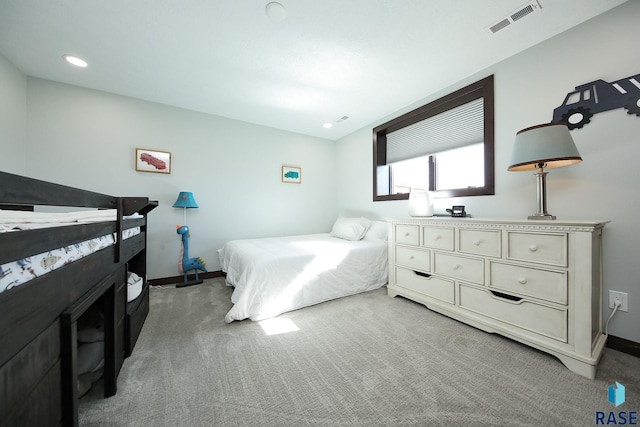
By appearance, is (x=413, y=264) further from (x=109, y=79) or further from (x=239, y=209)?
(x=109, y=79)

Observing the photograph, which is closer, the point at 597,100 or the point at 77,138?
the point at 597,100

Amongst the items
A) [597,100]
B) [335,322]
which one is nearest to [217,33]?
[335,322]

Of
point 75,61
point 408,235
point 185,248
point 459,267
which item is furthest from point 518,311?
point 75,61

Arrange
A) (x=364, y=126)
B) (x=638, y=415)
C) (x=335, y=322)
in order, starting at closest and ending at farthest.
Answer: (x=638, y=415) < (x=335, y=322) < (x=364, y=126)

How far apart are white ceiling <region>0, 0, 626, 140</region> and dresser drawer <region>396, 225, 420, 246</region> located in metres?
1.62

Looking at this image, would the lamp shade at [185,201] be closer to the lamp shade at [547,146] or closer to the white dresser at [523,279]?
the white dresser at [523,279]

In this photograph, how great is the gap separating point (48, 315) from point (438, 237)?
95.5 inches

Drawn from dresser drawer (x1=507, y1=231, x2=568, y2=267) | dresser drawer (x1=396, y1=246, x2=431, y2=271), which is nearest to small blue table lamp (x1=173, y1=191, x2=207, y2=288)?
dresser drawer (x1=396, y1=246, x2=431, y2=271)

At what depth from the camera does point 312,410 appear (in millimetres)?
1095

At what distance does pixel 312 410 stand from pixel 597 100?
2794 mm

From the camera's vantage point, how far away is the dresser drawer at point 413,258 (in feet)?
7.27

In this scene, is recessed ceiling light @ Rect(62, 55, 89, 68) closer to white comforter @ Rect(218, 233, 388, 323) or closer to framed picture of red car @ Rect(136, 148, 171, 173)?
framed picture of red car @ Rect(136, 148, 171, 173)

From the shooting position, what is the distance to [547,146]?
150 cm

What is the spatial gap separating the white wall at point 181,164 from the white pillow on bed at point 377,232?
1.29m
